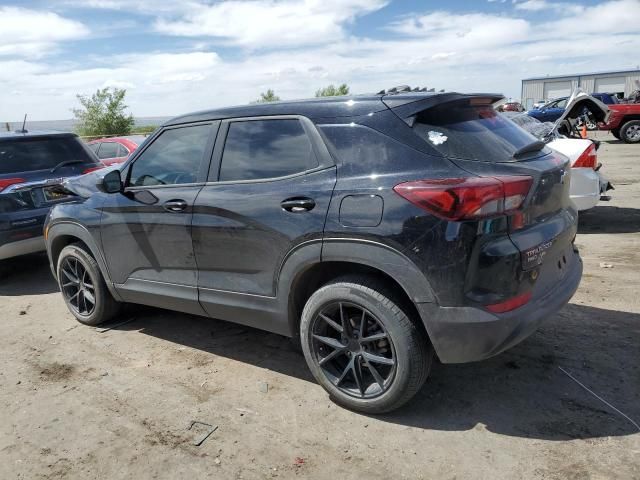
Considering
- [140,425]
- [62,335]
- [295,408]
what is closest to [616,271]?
[295,408]

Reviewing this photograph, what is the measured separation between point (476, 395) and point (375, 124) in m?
1.78

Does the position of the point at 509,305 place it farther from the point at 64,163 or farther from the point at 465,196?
the point at 64,163

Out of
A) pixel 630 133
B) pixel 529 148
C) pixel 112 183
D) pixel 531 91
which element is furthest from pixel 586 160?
pixel 531 91

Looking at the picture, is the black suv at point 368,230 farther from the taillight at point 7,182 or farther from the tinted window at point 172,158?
the taillight at point 7,182

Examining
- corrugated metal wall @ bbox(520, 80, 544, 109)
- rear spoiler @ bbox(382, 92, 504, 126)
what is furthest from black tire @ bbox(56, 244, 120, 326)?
corrugated metal wall @ bbox(520, 80, 544, 109)

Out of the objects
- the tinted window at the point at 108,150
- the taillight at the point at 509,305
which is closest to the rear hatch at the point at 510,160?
the taillight at the point at 509,305

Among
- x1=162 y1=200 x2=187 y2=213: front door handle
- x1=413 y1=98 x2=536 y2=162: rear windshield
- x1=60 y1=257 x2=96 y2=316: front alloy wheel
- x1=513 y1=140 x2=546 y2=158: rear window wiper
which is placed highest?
x1=413 y1=98 x2=536 y2=162: rear windshield

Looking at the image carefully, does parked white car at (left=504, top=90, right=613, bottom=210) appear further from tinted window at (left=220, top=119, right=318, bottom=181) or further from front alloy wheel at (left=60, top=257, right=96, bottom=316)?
front alloy wheel at (left=60, top=257, right=96, bottom=316)

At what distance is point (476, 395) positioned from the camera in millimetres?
3334

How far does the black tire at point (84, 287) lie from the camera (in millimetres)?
4664

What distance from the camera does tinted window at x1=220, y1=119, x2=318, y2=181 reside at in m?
3.30

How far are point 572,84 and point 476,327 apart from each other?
184 ft

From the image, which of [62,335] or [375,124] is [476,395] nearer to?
[375,124]

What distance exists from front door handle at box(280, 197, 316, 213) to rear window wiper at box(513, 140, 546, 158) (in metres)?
1.20
